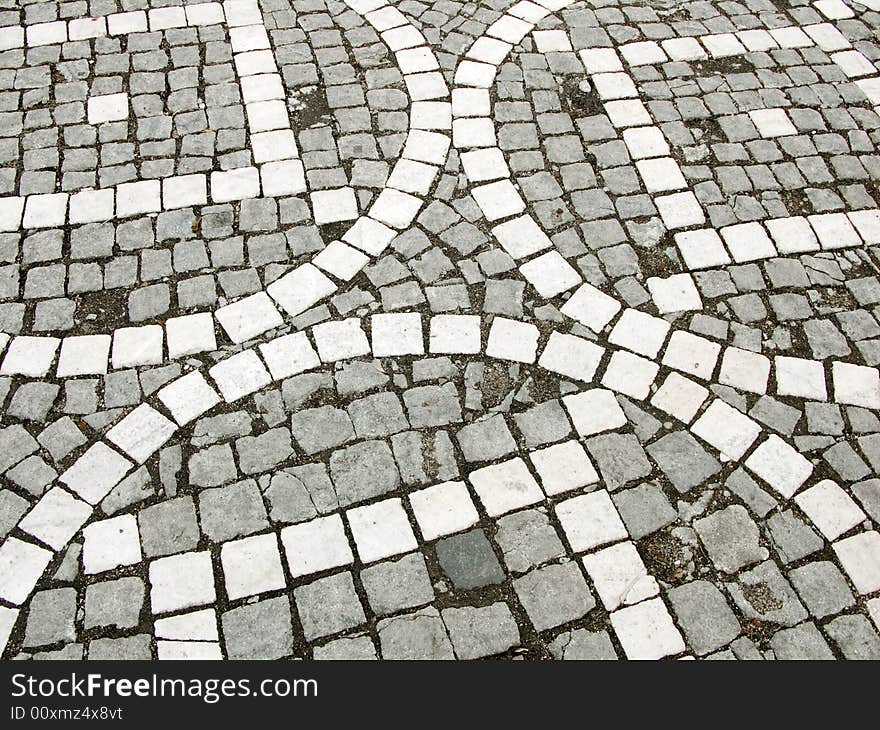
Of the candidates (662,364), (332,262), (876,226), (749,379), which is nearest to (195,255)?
(332,262)

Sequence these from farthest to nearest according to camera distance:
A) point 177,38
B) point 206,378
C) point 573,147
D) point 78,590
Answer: point 177,38 → point 573,147 → point 206,378 → point 78,590

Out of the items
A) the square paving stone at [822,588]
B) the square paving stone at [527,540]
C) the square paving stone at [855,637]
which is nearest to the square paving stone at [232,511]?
the square paving stone at [527,540]

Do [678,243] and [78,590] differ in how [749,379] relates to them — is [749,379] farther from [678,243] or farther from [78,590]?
[78,590]

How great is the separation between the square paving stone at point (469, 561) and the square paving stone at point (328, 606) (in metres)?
0.48

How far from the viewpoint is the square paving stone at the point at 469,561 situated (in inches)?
162

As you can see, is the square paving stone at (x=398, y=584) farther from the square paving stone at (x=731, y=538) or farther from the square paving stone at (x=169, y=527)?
the square paving stone at (x=731, y=538)

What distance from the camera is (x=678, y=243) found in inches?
216

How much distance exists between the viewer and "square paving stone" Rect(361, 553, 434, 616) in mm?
4055

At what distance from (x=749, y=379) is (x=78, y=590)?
A: 3819 millimetres

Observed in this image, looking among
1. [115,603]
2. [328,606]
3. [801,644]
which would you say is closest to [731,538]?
[801,644]

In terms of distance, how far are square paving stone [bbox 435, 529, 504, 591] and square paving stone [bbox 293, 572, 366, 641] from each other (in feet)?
1.57

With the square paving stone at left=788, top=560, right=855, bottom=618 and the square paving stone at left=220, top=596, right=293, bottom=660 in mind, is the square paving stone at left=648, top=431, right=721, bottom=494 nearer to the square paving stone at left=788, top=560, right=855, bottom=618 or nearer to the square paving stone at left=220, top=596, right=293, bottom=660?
the square paving stone at left=788, top=560, right=855, bottom=618

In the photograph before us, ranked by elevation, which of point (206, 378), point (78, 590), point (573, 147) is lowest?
point (78, 590)

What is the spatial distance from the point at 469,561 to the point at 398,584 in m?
0.38
